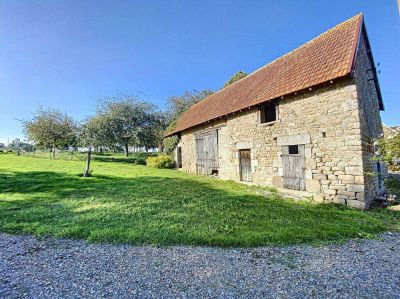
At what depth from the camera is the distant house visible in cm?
721

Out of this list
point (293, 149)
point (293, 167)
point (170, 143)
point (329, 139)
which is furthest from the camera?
point (170, 143)

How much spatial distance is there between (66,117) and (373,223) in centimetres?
3383

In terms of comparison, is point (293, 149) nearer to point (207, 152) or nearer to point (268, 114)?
point (268, 114)

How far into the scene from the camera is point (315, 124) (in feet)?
26.5

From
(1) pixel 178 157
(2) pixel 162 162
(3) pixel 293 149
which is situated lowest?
(2) pixel 162 162

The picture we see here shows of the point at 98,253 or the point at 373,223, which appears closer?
the point at 98,253

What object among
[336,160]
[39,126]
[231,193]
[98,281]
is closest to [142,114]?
[39,126]

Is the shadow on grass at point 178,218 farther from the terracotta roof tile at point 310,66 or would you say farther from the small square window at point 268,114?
the terracotta roof tile at point 310,66

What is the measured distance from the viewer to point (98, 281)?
3.01 metres

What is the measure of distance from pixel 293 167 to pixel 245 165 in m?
3.13

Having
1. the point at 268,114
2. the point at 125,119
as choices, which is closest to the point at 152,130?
the point at 125,119

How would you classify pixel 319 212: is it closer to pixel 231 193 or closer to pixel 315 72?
pixel 231 193

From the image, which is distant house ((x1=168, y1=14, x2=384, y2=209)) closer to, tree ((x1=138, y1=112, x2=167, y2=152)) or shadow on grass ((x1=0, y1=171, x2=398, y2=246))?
shadow on grass ((x1=0, y1=171, x2=398, y2=246))

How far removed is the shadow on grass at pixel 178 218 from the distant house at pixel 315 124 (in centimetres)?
129
